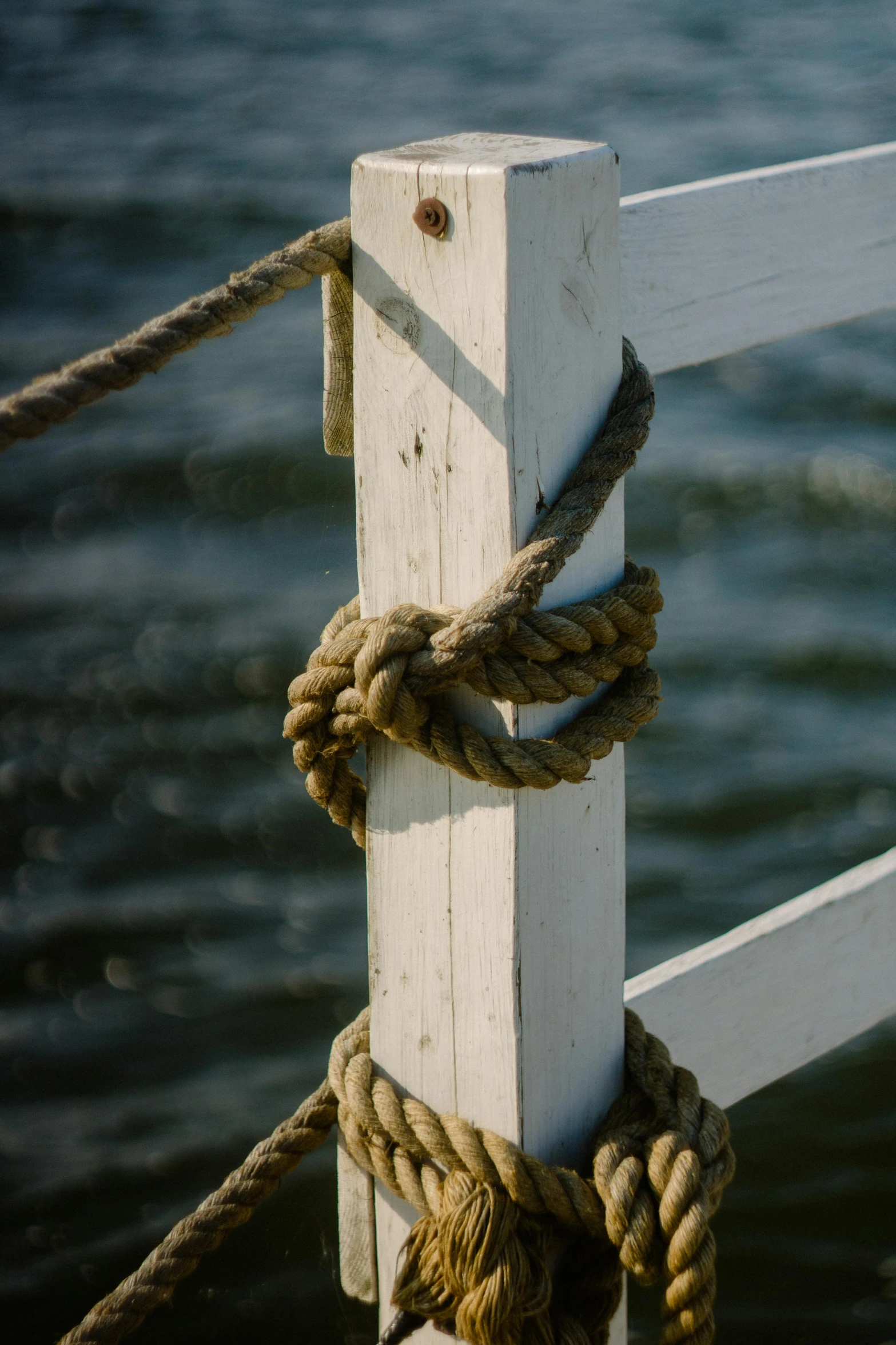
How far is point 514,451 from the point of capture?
81 cm

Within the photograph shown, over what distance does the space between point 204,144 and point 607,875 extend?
5.20 meters

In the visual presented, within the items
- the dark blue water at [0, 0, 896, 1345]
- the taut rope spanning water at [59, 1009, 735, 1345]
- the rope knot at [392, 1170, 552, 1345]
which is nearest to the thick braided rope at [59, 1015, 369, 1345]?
the taut rope spanning water at [59, 1009, 735, 1345]

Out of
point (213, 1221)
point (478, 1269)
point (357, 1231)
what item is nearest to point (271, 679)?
point (357, 1231)

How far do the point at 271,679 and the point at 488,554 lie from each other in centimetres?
257

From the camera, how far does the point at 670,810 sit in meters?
3.03

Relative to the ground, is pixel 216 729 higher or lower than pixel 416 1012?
lower

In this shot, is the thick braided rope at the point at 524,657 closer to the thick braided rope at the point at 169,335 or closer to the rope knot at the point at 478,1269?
the thick braided rope at the point at 169,335

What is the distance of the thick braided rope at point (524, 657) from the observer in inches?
32.1

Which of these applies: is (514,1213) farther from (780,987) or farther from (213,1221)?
(780,987)

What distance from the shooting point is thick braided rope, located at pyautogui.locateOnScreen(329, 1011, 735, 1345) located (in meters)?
0.89

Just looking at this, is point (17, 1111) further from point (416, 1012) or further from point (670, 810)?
point (416, 1012)

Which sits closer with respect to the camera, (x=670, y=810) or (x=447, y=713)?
(x=447, y=713)

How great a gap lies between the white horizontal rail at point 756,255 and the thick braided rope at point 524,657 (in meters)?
0.11

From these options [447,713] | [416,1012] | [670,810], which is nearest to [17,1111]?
[670,810]
